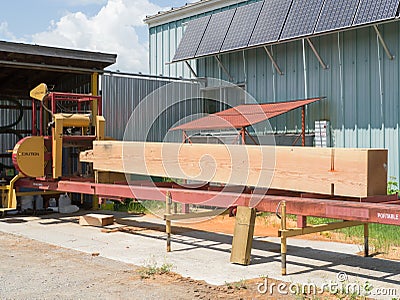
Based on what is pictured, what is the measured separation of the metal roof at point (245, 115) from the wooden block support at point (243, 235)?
5.88 m

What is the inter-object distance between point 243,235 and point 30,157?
5.80 metres

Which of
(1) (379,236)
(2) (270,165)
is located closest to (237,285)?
(2) (270,165)

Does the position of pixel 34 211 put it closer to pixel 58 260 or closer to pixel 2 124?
pixel 2 124

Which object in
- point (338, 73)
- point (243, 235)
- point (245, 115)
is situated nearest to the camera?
point (243, 235)

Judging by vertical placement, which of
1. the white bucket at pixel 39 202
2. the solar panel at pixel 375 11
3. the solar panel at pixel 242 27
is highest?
the solar panel at pixel 242 27

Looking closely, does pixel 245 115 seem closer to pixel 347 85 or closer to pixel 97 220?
pixel 347 85

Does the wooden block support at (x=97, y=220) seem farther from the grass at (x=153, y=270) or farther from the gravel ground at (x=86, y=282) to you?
the grass at (x=153, y=270)

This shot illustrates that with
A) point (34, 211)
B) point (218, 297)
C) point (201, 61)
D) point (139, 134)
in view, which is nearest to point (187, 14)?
point (201, 61)

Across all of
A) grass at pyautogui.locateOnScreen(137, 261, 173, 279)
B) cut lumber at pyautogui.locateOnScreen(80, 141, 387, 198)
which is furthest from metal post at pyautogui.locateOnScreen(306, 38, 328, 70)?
grass at pyautogui.locateOnScreen(137, 261, 173, 279)

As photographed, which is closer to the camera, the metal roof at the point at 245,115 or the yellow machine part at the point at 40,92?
the yellow machine part at the point at 40,92

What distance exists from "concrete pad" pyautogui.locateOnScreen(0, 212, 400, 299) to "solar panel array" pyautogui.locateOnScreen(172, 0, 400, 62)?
5.55 meters

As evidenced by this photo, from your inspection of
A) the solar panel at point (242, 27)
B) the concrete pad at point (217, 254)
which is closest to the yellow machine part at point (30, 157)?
the concrete pad at point (217, 254)

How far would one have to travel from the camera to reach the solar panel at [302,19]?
1321 centimetres

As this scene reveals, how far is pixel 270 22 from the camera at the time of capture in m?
14.6
